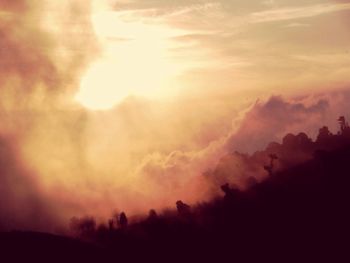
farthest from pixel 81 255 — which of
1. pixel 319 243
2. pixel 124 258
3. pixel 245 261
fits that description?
pixel 319 243

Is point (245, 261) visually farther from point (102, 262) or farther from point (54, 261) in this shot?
point (54, 261)

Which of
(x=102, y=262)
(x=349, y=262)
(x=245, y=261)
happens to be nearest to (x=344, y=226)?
(x=349, y=262)

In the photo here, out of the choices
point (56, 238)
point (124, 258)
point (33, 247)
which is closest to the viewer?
point (33, 247)

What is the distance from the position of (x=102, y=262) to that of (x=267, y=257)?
86683mm

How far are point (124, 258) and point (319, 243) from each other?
89.1m

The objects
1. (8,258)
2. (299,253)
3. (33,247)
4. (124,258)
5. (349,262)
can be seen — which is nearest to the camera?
(8,258)

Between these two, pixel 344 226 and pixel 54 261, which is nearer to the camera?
pixel 54 261

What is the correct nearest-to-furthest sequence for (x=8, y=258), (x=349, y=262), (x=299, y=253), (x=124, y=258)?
(x=8, y=258) < (x=124, y=258) < (x=349, y=262) < (x=299, y=253)

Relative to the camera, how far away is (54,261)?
12638 centimetres

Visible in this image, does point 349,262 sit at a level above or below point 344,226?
below

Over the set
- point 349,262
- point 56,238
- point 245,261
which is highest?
point 56,238

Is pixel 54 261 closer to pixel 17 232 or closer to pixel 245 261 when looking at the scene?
Result: pixel 17 232

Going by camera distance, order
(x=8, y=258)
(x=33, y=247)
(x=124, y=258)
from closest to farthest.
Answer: (x=8, y=258) < (x=33, y=247) < (x=124, y=258)

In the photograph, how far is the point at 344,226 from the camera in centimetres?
19975
